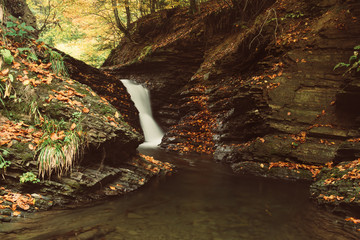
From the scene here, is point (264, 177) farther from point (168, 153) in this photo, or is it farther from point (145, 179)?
point (168, 153)

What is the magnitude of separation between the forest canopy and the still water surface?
12693mm

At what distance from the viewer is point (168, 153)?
390 inches

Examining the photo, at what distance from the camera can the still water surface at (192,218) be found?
314 centimetres

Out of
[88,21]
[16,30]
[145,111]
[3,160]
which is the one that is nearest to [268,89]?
[3,160]

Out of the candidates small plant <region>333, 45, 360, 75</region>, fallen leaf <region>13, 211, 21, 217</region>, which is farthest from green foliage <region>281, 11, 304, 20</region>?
fallen leaf <region>13, 211, 21, 217</region>

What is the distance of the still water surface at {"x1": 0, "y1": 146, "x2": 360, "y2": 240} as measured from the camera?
3.14 meters

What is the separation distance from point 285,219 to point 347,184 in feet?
5.27

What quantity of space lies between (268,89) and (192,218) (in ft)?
19.3

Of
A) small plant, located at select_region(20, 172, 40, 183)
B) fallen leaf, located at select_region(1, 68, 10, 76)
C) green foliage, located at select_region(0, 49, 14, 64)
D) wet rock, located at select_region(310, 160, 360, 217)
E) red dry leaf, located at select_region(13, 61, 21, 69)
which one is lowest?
small plant, located at select_region(20, 172, 40, 183)

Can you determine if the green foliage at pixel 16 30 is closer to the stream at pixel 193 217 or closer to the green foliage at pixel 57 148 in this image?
the green foliage at pixel 57 148

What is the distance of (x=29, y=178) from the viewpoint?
3564 millimetres

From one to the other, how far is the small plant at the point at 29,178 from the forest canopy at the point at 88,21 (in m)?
12.1

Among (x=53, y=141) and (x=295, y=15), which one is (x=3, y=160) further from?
(x=295, y=15)

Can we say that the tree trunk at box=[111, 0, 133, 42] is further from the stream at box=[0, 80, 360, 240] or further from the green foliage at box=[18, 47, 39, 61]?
the stream at box=[0, 80, 360, 240]
